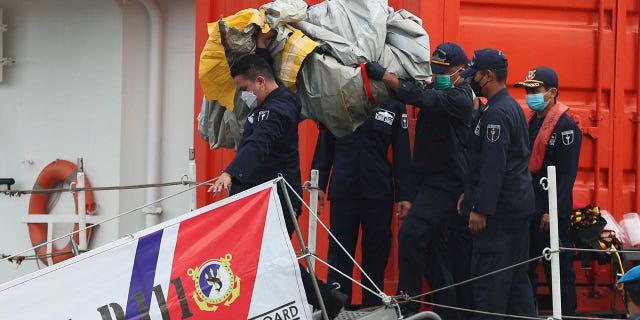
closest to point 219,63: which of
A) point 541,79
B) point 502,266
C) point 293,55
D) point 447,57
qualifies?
point 293,55

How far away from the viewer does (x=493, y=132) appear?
17.2ft

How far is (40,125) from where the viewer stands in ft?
27.4

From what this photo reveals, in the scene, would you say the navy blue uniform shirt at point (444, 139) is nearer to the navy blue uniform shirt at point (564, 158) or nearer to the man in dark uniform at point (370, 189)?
the man in dark uniform at point (370, 189)

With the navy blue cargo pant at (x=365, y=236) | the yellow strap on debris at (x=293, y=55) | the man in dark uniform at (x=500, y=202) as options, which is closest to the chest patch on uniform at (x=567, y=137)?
the man in dark uniform at (x=500, y=202)

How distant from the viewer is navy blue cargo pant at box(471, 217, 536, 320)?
5.27m

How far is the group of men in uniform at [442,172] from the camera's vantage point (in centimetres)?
521

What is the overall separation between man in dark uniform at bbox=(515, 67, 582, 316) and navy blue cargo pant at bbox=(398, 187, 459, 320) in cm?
65

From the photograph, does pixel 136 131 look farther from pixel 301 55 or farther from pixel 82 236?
pixel 301 55

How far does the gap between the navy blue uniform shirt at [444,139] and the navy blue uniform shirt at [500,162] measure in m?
0.33

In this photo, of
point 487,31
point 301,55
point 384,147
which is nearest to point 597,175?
point 487,31

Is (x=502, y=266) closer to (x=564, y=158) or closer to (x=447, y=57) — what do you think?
(x=564, y=158)

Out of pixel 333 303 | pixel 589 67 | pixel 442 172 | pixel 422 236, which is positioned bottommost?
pixel 333 303

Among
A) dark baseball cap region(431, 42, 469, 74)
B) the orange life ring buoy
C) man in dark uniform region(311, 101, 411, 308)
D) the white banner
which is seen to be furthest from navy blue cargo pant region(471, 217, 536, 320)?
the orange life ring buoy

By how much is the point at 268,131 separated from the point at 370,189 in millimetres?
1319
